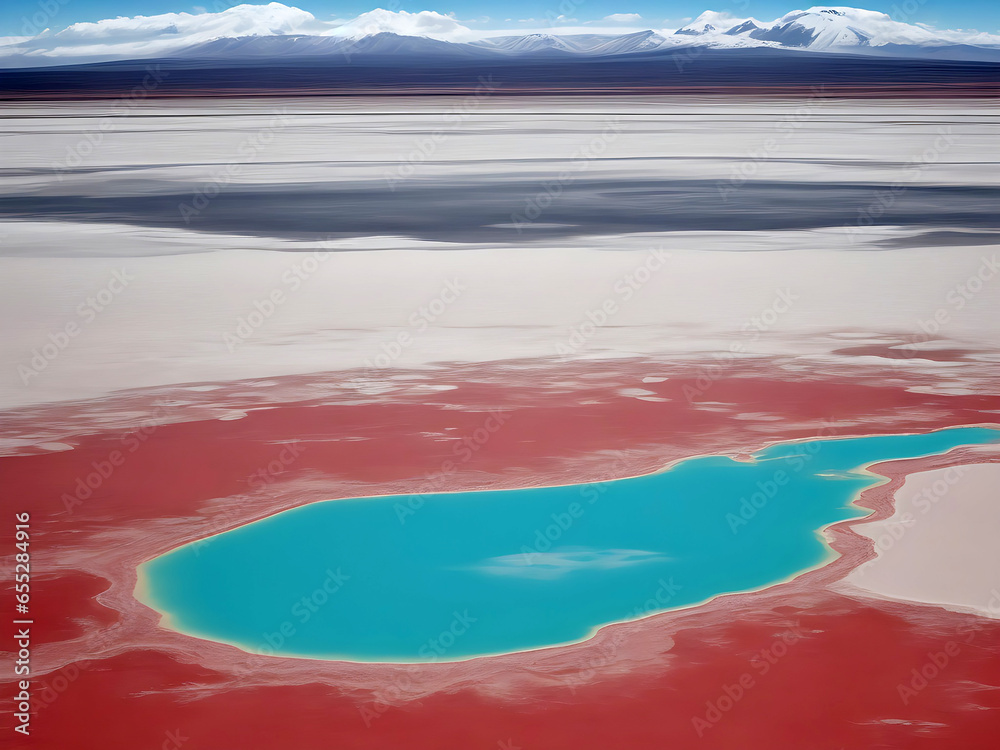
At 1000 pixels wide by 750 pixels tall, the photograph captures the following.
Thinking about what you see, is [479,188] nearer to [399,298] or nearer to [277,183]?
[277,183]

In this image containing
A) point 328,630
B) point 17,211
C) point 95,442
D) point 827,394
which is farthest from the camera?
point 17,211

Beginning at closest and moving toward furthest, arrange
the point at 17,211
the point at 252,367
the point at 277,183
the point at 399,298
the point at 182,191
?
the point at 252,367
the point at 399,298
the point at 17,211
the point at 182,191
the point at 277,183

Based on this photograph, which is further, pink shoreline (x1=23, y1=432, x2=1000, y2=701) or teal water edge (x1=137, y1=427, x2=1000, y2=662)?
teal water edge (x1=137, y1=427, x2=1000, y2=662)

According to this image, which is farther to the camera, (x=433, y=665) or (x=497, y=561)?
(x=497, y=561)

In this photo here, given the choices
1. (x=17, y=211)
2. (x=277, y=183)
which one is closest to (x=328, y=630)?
(x=17, y=211)

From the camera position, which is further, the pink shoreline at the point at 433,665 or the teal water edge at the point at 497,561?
the teal water edge at the point at 497,561

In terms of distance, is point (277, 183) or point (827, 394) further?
point (277, 183)

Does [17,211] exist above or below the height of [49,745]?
above
